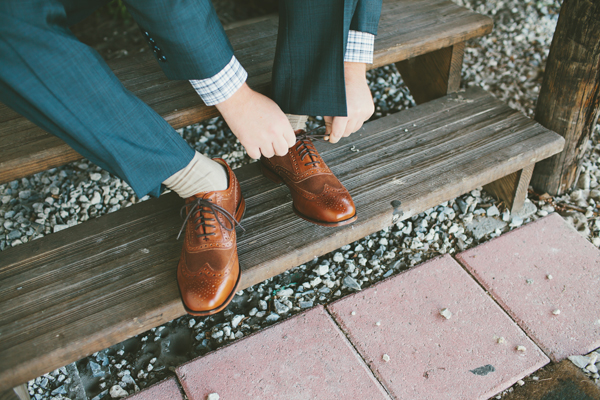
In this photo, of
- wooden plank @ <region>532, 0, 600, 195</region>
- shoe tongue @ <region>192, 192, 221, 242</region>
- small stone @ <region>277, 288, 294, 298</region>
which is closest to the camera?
shoe tongue @ <region>192, 192, 221, 242</region>

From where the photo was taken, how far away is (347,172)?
1.57 meters

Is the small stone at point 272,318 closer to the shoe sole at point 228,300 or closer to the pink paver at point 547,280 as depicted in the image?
the shoe sole at point 228,300

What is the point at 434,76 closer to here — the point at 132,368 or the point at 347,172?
the point at 347,172

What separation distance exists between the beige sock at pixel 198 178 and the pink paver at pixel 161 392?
1.88ft

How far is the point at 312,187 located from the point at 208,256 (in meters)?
0.39

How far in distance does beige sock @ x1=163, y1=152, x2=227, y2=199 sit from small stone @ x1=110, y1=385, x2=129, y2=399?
629 millimetres

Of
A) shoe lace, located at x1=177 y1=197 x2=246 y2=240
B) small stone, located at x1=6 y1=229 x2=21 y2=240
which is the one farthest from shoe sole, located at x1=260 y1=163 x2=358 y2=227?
small stone, located at x1=6 y1=229 x2=21 y2=240

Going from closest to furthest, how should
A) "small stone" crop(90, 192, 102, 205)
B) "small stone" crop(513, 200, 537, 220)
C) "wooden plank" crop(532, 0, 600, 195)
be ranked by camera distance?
"wooden plank" crop(532, 0, 600, 195), "small stone" crop(513, 200, 537, 220), "small stone" crop(90, 192, 102, 205)

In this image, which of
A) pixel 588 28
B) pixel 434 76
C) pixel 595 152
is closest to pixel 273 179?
pixel 434 76

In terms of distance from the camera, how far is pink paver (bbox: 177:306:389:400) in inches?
51.3

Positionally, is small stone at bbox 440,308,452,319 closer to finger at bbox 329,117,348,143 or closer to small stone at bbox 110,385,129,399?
finger at bbox 329,117,348,143

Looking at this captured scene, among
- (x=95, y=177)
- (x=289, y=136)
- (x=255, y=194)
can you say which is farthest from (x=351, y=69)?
(x=95, y=177)

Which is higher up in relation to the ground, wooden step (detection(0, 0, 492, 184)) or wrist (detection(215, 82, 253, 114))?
wrist (detection(215, 82, 253, 114))

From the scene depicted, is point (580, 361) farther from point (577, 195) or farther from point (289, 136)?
point (289, 136)
